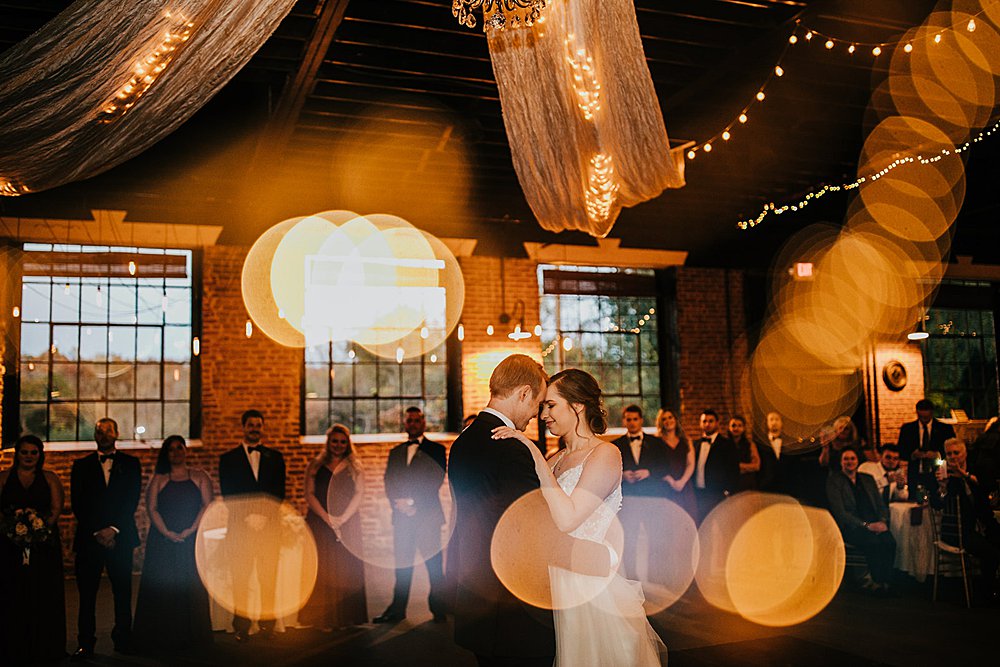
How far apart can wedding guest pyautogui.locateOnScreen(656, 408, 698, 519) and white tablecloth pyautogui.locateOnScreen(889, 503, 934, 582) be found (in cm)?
181

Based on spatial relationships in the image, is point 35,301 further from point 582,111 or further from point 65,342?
point 582,111

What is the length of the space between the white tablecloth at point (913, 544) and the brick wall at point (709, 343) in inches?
143

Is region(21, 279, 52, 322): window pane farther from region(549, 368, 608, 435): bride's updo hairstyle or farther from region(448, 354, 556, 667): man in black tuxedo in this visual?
region(448, 354, 556, 667): man in black tuxedo

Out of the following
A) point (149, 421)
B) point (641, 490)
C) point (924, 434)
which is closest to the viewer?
point (641, 490)

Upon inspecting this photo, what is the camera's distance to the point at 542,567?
10.2 feet

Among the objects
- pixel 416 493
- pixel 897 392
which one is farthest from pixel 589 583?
pixel 897 392

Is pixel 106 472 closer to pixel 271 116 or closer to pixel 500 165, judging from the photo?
pixel 271 116

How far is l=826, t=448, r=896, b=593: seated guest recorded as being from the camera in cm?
750

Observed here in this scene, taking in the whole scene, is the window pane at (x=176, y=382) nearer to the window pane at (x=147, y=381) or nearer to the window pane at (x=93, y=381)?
the window pane at (x=147, y=381)

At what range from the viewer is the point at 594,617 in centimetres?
353

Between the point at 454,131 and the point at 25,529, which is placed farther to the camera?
the point at 454,131

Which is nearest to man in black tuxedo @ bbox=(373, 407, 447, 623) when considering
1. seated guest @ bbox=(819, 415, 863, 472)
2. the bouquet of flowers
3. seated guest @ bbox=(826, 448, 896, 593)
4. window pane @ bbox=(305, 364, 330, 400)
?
the bouquet of flowers

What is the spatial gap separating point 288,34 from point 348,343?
4.95 meters

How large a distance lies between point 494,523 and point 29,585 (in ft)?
14.2
